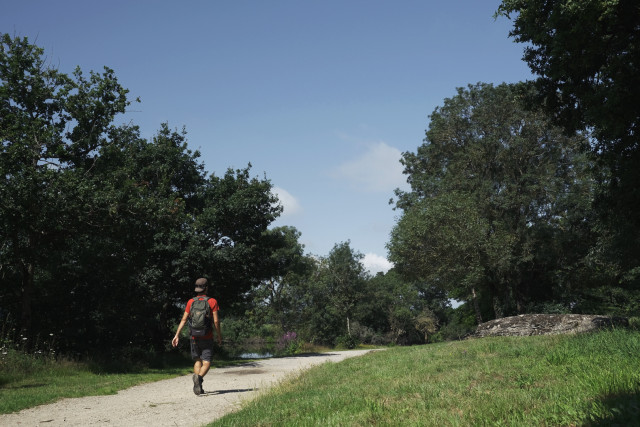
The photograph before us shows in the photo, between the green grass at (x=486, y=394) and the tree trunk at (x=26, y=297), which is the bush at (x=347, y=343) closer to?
the tree trunk at (x=26, y=297)

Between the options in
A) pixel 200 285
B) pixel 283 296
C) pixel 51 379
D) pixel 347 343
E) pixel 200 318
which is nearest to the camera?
pixel 200 318

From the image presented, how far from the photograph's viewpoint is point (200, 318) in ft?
30.4

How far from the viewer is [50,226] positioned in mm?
14219

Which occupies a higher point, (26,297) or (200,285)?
(26,297)

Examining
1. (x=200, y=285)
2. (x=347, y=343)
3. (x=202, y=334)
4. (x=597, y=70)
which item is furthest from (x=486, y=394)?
(x=347, y=343)

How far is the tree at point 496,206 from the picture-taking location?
30359 millimetres

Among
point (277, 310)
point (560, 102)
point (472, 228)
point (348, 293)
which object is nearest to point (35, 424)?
point (560, 102)

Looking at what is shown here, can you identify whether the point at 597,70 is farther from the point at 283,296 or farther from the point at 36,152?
the point at 283,296

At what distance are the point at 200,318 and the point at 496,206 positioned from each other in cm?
2771

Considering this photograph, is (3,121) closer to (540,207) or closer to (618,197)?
(618,197)

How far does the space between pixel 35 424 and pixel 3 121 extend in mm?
12732

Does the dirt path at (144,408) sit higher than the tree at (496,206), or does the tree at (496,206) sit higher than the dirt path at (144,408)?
the tree at (496,206)

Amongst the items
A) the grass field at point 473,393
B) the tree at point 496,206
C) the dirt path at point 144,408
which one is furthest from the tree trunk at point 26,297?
the tree at point 496,206

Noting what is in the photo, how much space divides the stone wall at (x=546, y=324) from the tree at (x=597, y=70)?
3.57 metres
